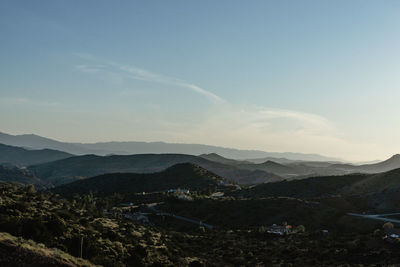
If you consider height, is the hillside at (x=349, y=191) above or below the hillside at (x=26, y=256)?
below

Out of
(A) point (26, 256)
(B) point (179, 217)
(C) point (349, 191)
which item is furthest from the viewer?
(C) point (349, 191)

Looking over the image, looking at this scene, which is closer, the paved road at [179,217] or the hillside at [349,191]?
the paved road at [179,217]

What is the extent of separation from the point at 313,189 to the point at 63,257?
136490mm

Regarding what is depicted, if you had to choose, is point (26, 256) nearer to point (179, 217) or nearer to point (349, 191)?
point (179, 217)

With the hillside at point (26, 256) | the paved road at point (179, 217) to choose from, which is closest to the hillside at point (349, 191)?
the paved road at point (179, 217)

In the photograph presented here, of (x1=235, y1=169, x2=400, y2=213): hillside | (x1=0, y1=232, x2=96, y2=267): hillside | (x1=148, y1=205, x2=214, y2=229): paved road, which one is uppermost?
(x1=0, y1=232, x2=96, y2=267): hillside

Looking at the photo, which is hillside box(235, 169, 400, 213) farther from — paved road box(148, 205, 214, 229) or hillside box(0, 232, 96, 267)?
hillside box(0, 232, 96, 267)

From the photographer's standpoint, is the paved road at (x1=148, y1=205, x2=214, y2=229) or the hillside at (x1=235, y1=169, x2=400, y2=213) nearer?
the paved road at (x1=148, y1=205, x2=214, y2=229)

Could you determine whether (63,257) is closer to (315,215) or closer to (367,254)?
(367,254)

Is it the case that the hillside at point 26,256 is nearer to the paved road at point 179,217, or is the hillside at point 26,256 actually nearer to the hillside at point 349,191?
the paved road at point 179,217

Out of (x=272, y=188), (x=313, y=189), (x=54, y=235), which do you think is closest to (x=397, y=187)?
(x=313, y=189)

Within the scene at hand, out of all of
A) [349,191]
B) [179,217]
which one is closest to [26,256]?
[179,217]

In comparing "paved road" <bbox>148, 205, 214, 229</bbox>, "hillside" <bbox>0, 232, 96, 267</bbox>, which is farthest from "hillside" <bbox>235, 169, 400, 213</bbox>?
"hillside" <bbox>0, 232, 96, 267</bbox>

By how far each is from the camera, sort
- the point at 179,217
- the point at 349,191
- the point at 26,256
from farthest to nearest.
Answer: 1. the point at 349,191
2. the point at 179,217
3. the point at 26,256
